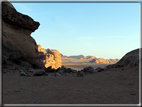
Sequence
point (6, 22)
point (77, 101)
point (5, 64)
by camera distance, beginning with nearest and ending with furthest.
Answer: point (77, 101)
point (5, 64)
point (6, 22)

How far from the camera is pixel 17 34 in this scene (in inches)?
435

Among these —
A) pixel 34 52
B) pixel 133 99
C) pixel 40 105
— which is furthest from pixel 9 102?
pixel 34 52

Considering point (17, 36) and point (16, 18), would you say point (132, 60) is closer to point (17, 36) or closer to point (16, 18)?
point (17, 36)

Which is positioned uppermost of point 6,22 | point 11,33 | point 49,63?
point 6,22

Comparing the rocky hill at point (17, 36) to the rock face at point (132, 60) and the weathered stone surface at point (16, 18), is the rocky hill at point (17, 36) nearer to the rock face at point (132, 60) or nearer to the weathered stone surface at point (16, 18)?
the weathered stone surface at point (16, 18)

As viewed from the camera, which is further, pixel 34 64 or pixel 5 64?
pixel 34 64

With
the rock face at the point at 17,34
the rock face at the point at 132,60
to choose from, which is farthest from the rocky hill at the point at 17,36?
the rock face at the point at 132,60

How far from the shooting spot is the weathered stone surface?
9422 mm

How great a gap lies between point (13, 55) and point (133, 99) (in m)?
8.18

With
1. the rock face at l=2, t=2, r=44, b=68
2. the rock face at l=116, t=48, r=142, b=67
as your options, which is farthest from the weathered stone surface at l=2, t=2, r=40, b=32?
the rock face at l=116, t=48, r=142, b=67

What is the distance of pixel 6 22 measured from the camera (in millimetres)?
10172

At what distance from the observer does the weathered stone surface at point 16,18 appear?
30.9 feet

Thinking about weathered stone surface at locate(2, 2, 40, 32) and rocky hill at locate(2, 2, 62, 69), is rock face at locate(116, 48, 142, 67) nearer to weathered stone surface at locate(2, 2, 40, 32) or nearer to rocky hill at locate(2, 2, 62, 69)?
rocky hill at locate(2, 2, 62, 69)

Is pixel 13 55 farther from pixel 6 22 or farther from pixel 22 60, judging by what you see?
pixel 6 22
